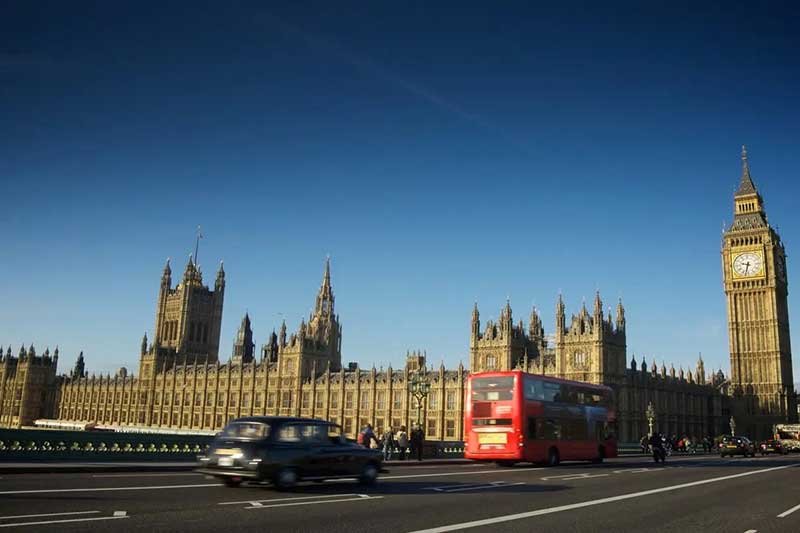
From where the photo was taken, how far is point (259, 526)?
11.0 metres

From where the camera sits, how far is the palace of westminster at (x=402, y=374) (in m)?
76.1

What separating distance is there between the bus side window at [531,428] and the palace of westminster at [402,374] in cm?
4403

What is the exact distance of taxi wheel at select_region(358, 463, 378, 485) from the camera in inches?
723

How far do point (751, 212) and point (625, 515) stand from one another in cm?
11016

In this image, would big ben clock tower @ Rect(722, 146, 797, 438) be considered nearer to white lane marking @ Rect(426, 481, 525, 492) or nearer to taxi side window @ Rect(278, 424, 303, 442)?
white lane marking @ Rect(426, 481, 525, 492)

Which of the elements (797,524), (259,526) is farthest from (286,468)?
(797,524)

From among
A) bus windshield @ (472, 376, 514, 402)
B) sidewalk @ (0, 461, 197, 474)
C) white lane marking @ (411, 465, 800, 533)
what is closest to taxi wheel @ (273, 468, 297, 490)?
white lane marking @ (411, 465, 800, 533)

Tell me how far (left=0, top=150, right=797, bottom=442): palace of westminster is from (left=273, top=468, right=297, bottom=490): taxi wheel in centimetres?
5934

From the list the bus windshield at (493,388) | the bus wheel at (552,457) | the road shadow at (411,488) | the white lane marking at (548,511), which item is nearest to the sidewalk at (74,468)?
the road shadow at (411,488)

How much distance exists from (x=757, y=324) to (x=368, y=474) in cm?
10054

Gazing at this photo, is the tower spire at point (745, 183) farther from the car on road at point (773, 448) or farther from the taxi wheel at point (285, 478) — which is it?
the taxi wheel at point (285, 478)

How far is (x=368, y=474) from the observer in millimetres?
18438

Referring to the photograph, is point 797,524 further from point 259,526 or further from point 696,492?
point 259,526

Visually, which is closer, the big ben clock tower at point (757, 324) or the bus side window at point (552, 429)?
the bus side window at point (552, 429)
